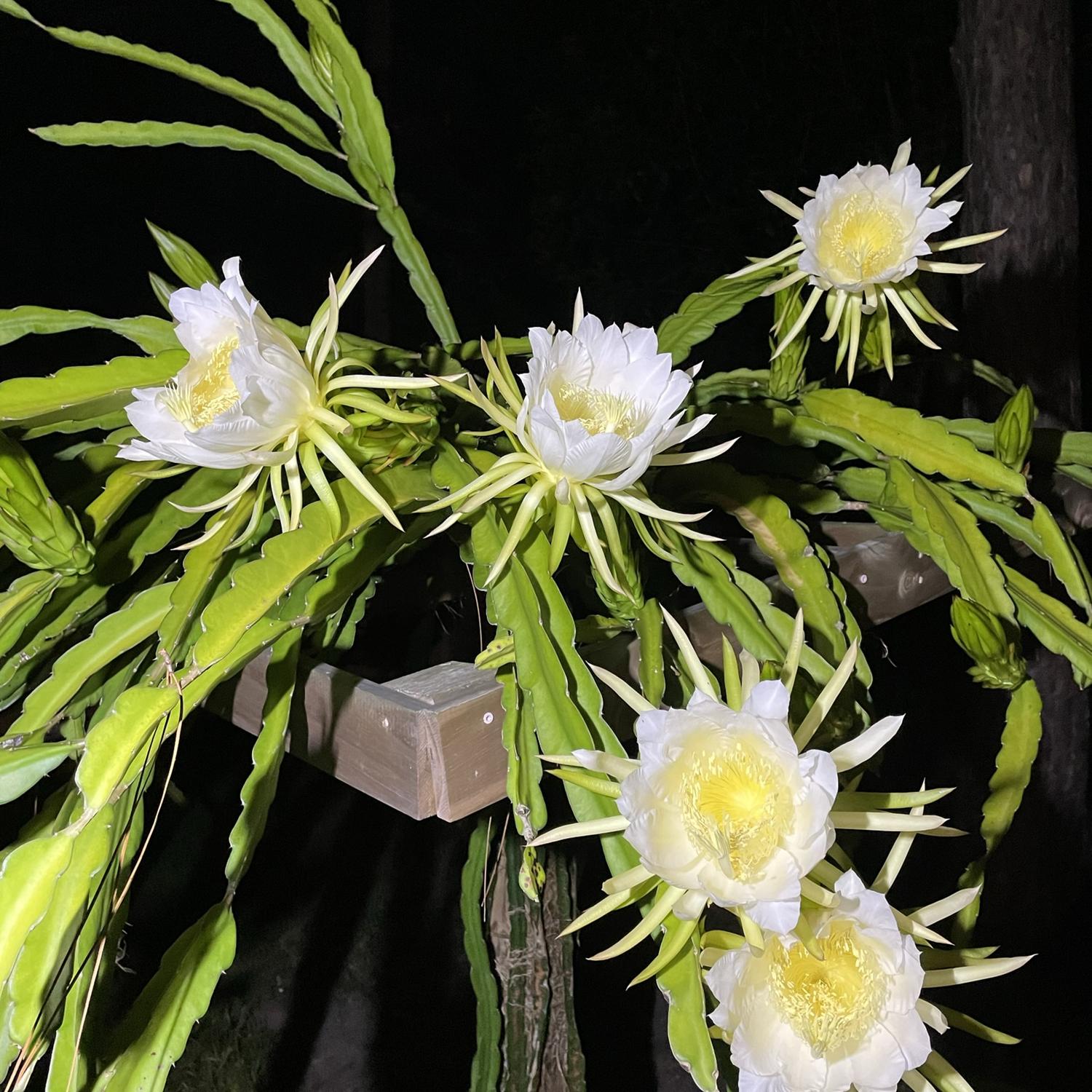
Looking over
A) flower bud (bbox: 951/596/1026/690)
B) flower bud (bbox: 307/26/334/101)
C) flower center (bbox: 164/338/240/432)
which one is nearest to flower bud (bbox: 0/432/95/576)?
flower center (bbox: 164/338/240/432)

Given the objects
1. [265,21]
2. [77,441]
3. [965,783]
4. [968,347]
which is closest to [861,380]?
[968,347]

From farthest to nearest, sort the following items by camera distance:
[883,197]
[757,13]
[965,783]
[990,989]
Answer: [757,13]
[965,783]
[990,989]
[883,197]

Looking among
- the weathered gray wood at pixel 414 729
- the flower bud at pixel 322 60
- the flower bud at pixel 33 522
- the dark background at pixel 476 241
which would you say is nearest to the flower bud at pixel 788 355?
the weathered gray wood at pixel 414 729

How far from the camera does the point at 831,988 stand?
0.36 m

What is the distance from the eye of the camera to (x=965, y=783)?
153 cm

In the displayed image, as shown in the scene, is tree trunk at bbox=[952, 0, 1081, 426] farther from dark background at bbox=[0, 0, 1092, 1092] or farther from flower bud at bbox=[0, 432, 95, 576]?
flower bud at bbox=[0, 432, 95, 576]

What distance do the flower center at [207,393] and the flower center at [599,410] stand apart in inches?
5.9

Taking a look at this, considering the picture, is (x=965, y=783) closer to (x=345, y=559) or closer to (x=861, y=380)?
(x=861, y=380)

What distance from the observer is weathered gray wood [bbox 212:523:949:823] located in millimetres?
448

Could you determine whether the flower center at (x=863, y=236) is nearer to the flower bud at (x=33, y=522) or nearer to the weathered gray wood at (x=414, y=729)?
the weathered gray wood at (x=414, y=729)

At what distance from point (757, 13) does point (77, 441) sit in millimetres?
1695

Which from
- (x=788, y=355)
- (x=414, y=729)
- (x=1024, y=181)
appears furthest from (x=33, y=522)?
(x=1024, y=181)

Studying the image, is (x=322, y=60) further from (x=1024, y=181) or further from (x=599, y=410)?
(x=1024, y=181)

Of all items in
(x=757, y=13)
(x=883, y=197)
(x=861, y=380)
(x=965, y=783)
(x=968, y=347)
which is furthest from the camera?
(x=757, y=13)
